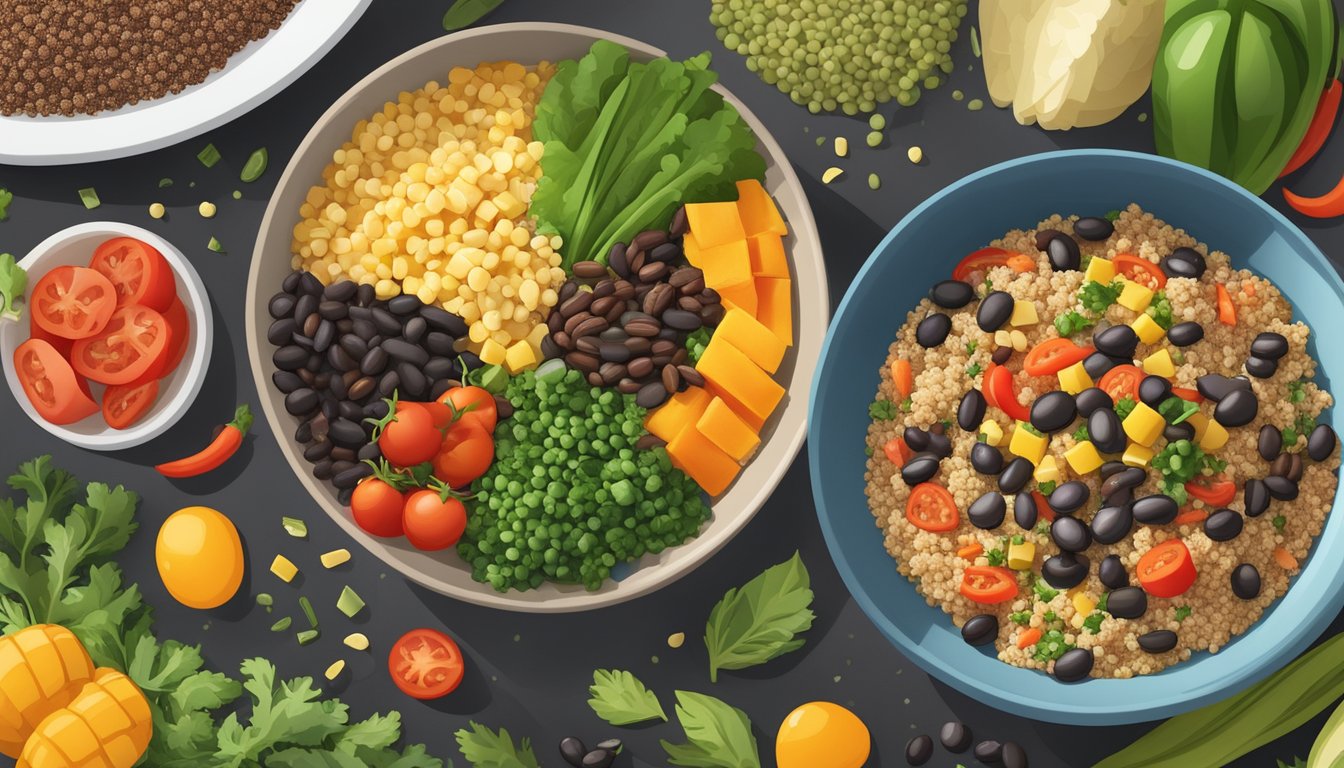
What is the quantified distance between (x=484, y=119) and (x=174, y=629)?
4.23 feet

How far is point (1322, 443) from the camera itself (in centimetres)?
226

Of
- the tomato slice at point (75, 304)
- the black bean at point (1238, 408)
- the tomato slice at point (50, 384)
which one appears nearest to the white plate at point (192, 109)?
the tomato slice at point (75, 304)

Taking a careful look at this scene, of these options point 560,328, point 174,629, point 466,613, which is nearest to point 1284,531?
point 560,328

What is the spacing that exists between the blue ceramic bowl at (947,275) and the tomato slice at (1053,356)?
0.28 metres

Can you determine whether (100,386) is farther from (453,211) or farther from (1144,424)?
(1144,424)

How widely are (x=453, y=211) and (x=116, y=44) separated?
828 mm

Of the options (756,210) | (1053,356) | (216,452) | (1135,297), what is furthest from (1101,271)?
(216,452)

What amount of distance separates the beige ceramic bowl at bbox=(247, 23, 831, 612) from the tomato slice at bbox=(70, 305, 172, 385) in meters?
0.22

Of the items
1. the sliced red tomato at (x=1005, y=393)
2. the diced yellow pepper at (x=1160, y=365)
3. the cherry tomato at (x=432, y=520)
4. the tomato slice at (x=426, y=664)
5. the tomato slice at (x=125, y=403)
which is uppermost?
the diced yellow pepper at (x=1160, y=365)

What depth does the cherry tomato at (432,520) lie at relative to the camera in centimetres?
244

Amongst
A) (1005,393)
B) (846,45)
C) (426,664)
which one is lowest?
(426,664)

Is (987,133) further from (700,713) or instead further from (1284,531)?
(700,713)

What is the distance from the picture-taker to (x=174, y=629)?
2.76m

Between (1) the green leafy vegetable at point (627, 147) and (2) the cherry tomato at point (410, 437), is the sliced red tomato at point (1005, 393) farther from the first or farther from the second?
(2) the cherry tomato at point (410, 437)
